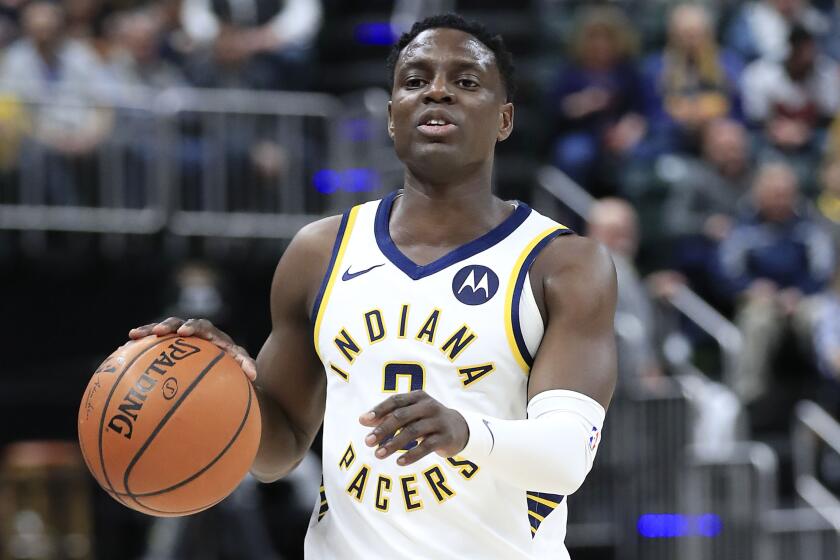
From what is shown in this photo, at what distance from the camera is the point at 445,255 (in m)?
4.40

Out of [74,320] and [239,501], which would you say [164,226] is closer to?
[74,320]

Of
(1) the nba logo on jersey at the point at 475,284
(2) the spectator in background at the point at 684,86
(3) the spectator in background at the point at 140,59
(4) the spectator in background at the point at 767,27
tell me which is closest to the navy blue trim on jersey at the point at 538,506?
(1) the nba logo on jersey at the point at 475,284

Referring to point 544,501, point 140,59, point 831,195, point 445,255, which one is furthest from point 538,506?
point 831,195

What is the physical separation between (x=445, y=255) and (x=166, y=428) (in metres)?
0.93

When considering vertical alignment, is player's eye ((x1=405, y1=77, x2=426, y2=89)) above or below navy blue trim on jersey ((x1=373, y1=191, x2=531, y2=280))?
above

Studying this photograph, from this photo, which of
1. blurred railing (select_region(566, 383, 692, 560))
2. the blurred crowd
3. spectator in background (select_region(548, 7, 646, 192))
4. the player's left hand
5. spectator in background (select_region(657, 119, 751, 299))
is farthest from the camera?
spectator in background (select_region(548, 7, 646, 192))

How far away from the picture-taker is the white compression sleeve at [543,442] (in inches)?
152

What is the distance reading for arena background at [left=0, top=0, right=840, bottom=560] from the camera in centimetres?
1030

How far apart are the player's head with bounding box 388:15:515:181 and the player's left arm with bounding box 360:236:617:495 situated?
38 centimetres

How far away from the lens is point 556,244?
14.4 ft

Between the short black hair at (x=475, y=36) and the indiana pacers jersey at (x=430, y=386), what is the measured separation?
508mm

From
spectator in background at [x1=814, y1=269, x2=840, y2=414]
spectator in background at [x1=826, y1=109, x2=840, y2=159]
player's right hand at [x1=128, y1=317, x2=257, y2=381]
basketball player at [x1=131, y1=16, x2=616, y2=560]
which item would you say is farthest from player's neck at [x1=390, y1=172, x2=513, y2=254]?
spectator in background at [x1=826, y1=109, x2=840, y2=159]

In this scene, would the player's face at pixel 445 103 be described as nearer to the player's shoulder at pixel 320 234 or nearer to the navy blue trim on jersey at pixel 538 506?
the player's shoulder at pixel 320 234

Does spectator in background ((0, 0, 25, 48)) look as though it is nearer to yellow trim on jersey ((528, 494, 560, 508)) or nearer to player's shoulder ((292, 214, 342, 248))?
player's shoulder ((292, 214, 342, 248))
